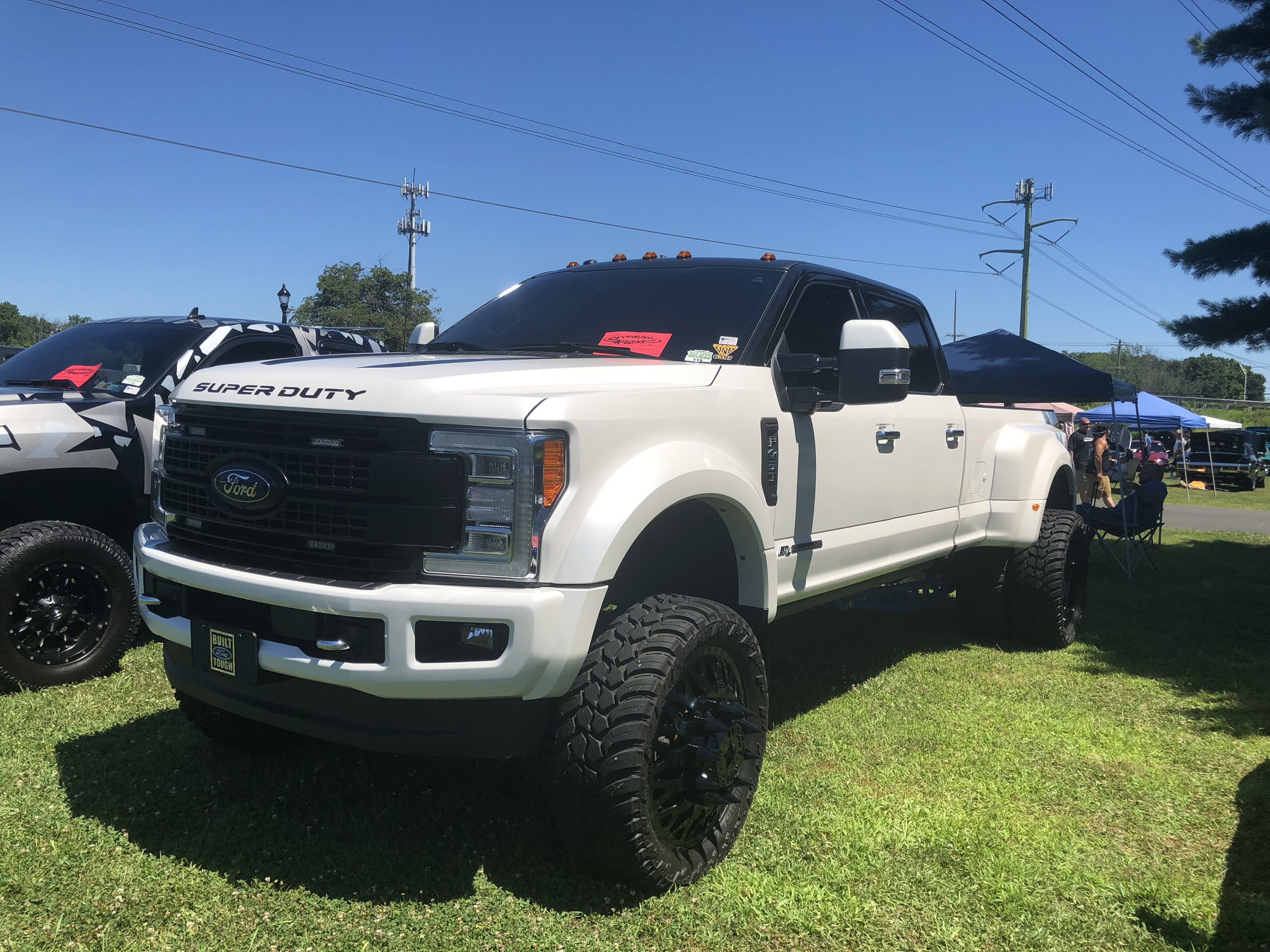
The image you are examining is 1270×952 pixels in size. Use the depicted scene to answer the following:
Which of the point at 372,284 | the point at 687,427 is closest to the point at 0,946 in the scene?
the point at 687,427

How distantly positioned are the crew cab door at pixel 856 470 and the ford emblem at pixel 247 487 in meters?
1.72

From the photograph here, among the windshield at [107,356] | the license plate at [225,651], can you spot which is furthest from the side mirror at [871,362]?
the windshield at [107,356]

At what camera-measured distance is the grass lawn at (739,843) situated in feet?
8.84

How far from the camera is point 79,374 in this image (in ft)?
17.6

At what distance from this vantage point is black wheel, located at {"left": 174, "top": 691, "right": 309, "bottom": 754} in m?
3.59

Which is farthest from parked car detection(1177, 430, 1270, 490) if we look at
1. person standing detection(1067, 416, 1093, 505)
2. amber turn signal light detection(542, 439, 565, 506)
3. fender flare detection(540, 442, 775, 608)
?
amber turn signal light detection(542, 439, 565, 506)

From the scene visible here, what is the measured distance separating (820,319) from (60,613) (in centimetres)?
388

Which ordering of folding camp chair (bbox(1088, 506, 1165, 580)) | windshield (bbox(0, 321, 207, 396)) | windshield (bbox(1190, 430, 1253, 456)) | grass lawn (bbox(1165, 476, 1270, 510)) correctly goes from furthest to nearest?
windshield (bbox(1190, 430, 1253, 456)) → grass lawn (bbox(1165, 476, 1270, 510)) → folding camp chair (bbox(1088, 506, 1165, 580)) → windshield (bbox(0, 321, 207, 396))

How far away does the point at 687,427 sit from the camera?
119 inches

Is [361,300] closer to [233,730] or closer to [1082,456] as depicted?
[1082,456]

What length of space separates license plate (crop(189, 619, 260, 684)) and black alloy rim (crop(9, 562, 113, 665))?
2138 mm

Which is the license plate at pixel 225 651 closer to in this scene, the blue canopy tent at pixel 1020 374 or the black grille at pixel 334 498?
the black grille at pixel 334 498

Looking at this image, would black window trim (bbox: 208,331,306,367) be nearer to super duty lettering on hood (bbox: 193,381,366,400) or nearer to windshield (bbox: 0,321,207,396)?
windshield (bbox: 0,321,207,396)

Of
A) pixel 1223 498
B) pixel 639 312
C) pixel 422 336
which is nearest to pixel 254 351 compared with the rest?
pixel 422 336
